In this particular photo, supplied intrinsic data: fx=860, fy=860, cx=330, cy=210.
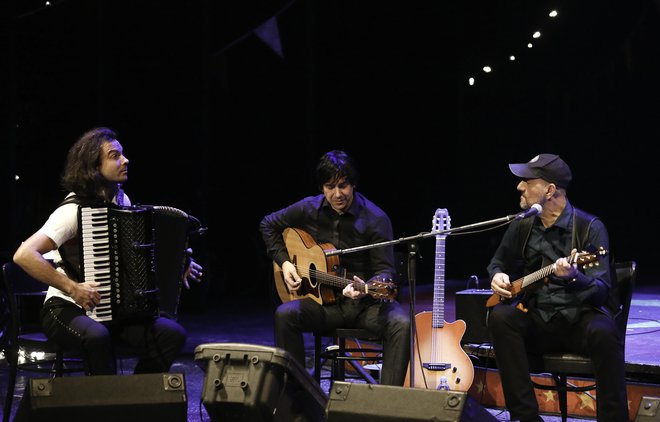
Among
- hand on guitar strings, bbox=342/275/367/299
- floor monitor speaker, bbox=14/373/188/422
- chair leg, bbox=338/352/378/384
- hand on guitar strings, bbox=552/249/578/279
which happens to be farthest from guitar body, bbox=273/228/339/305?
floor monitor speaker, bbox=14/373/188/422

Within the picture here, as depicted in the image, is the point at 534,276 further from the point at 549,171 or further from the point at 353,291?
the point at 353,291

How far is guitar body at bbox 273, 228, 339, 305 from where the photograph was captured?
4.96 metres

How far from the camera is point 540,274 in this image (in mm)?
4398

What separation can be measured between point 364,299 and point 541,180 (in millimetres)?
1196

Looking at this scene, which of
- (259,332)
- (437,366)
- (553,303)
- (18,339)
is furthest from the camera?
(259,332)

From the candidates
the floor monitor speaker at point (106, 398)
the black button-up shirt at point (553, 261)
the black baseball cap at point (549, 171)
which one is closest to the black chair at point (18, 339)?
the floor monitor speaker at point (106, 398)

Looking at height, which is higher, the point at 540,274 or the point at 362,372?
the point at 540,274

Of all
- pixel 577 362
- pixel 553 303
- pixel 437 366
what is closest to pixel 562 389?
pixel 577 362

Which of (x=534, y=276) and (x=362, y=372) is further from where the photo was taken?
(x=362, y=372)

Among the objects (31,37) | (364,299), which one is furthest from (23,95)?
(364,299)

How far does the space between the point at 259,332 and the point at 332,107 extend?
3.73 metres

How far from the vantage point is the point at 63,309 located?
14.8ft

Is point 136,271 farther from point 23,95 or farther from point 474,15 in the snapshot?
point 474,15

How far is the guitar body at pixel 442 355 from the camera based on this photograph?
5246mm
